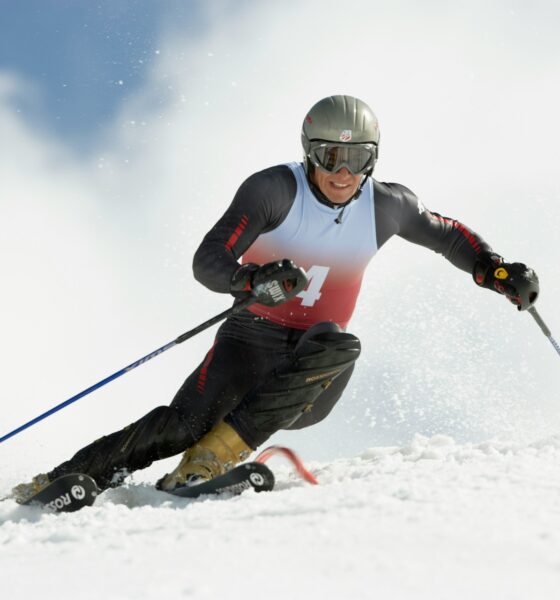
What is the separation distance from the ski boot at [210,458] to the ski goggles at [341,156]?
1.40 meters

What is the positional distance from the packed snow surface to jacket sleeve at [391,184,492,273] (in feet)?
5.59

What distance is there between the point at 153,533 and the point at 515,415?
16.0 ft

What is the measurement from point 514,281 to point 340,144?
1.19 meters

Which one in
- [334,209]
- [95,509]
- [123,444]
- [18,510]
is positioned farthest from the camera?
[334,209]

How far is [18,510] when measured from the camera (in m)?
3.43

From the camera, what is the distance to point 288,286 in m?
3.52

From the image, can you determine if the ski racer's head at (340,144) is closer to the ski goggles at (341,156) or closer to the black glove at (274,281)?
the ski goggles at (341,156)

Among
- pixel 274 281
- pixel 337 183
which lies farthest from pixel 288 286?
pixel 337 183

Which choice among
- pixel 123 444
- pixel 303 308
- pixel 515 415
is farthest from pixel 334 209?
pixel 515 415

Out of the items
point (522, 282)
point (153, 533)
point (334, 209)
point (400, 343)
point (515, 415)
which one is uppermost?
point (334, 209)

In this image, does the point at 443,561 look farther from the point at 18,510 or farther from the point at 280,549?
the point at 18,510

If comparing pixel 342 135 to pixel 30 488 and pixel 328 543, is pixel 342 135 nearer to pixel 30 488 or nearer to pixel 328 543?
pixel 30 488

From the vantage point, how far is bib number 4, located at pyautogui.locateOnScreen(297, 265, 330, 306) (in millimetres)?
4211

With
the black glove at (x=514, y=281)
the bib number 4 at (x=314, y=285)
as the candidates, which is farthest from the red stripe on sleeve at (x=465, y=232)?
the bib number 4 at (x=314, y=285)
